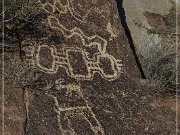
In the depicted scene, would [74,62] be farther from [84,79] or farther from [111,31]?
[111,31]

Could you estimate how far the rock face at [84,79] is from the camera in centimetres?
696

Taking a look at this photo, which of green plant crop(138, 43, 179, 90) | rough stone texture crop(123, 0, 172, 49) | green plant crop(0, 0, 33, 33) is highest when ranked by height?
green plant crop(0, 0, 33, 33)

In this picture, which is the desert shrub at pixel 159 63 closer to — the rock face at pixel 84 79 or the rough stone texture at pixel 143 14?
the rock face at pixel 84 79

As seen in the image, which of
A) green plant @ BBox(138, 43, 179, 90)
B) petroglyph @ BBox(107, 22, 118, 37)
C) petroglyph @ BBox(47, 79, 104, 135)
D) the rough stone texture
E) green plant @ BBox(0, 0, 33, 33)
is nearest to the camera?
petroglyph @ BBox(47, 79, 104, 135)

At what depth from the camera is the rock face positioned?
6.96m

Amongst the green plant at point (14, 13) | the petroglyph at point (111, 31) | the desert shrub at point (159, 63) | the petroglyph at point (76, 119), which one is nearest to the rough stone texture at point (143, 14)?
the desert shrub at point (159, 63)

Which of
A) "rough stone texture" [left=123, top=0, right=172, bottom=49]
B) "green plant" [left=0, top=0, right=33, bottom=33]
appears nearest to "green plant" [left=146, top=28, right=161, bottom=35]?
"rough stone texture" [left=123, top=0, right=172, bottom=49]

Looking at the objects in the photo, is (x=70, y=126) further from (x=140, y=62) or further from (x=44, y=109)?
(x=140, y=62)

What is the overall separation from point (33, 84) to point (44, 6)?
2374 mm

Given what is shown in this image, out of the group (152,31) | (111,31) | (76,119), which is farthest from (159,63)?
(76,119)

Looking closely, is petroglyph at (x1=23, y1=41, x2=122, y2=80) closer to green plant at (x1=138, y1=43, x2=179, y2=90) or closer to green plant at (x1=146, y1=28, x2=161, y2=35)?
green plant at (x1=138, y1=43, x2=179, y2=90)

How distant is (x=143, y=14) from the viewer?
1138 cm

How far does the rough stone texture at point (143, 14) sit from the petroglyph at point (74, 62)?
1.70 metres

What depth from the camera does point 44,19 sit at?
28.6 feet
